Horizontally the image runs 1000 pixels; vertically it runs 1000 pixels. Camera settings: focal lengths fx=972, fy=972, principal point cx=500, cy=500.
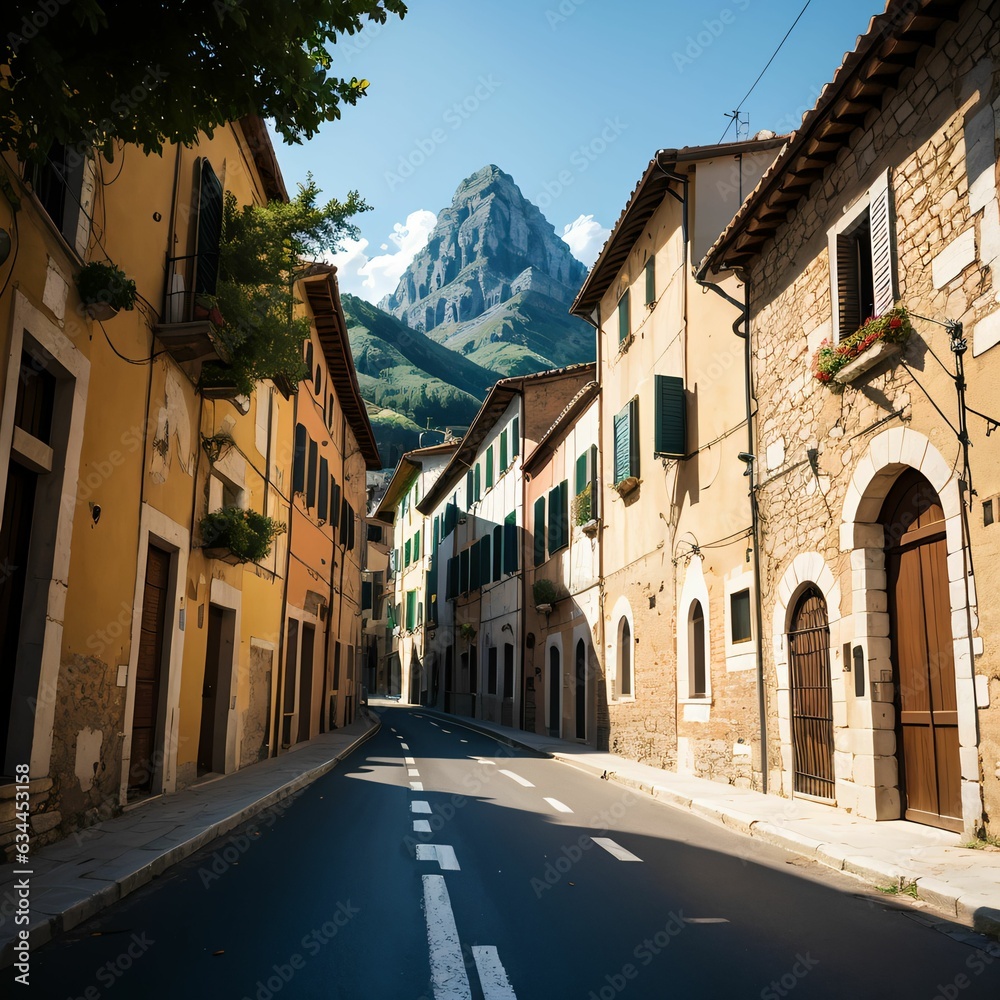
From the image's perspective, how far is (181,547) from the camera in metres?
11.8

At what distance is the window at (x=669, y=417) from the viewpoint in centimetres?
1617

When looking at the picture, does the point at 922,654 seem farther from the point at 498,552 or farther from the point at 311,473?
the point at 498,552

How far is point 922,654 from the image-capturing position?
376 inches

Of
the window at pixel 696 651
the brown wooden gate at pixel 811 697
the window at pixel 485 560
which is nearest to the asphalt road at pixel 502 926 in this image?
the brown wooden gate at pixel 811 697

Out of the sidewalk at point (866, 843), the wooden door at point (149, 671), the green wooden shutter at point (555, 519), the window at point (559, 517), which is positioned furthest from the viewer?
the green wooden shutter at point (555, 519)

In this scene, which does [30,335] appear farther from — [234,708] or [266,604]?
[266,604]

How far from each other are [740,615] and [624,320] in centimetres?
874

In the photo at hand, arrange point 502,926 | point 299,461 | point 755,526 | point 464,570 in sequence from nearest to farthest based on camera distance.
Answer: point 502,926 < point 755,526 < point 299,461 < point 464,570

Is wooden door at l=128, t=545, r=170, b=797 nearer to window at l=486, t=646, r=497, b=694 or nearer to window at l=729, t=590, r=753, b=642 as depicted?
window at l=729, t=590, r=753, b=642

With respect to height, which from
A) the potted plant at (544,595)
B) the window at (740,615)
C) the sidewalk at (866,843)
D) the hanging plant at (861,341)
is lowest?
the sidewalk at (866,843)

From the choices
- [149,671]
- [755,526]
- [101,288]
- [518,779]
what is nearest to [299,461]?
[518,779]

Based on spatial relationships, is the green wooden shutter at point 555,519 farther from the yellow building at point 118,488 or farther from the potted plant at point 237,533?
the potted plant at point 237,533

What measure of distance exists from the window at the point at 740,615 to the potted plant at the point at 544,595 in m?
11.5

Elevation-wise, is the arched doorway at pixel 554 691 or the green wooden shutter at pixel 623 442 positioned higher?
the green wooden shutter at pixel 623 442
